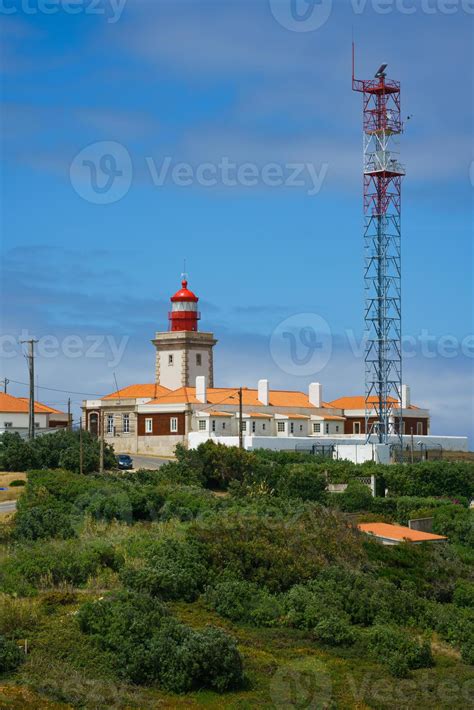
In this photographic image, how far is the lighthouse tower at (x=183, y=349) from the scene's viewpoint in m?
83.0

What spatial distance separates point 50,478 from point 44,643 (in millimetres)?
22248

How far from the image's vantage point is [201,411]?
75.2 m

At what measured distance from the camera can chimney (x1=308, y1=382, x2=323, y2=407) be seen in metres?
82.4

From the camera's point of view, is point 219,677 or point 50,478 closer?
point 219,677

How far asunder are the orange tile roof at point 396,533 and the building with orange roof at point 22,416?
37916 millimetres

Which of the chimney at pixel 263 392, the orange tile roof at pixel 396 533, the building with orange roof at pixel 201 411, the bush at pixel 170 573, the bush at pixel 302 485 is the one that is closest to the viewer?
the bush at pixel 170 573

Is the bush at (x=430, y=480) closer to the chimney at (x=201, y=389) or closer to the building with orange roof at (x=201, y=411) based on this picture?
the building with orange roof at (x=201, y=411)

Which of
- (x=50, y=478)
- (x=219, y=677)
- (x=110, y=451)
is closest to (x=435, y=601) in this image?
(x=219, y=677)

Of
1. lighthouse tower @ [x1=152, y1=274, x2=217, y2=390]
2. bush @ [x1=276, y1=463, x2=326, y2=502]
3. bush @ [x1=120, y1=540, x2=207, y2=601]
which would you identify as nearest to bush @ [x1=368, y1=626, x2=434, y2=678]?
bush @ [x1=120, y1=540, x2=207, y2=601]

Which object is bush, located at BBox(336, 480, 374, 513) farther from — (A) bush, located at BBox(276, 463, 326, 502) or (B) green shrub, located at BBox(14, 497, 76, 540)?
(B) green shrub, located at BBox(14, 497, 76, 540)

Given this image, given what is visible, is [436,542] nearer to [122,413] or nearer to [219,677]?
[219,677]

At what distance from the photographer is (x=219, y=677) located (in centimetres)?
2353

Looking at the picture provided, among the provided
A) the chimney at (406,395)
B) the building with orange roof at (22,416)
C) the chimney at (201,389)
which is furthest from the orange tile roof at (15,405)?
the chimney at (406,395)

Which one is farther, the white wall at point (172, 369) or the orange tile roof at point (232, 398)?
the white wall at point (172, 369)
